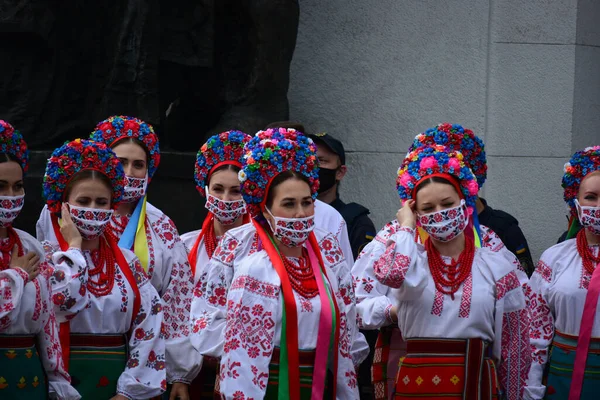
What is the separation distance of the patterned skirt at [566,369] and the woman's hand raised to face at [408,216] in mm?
1087

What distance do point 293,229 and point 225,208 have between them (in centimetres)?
106

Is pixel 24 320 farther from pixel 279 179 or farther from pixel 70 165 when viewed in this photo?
pixel 279 179

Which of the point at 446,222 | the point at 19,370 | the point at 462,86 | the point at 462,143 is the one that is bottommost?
the point at 19,370

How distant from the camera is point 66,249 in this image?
5328 mm

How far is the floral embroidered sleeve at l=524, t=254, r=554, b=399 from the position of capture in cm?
597

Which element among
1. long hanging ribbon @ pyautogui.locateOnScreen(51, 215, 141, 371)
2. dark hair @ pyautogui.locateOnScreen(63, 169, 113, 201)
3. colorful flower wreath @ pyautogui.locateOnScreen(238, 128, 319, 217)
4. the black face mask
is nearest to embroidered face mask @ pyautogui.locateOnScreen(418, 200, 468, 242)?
colorful flower wreath @ pyautogui.locateOnScreen(238, 128, 319, 217)

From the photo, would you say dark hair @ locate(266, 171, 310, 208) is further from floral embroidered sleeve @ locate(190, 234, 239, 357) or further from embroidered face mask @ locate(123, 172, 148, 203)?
embroidered face mask @ locate(123, 172, 148, 203)

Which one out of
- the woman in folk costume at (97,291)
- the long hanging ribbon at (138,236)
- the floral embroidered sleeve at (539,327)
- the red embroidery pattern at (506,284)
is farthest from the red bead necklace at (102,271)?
the floral embroidered sleeve at (539,327)

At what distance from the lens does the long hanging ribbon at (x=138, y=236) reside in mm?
5949

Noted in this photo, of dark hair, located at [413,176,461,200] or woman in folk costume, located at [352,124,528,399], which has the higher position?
dark hair, located at [413,176,461,200]

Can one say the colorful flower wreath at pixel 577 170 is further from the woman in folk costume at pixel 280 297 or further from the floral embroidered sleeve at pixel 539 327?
the woman in folk costume at pixel 280 297

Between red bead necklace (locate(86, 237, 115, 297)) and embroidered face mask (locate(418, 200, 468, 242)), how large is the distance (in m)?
1.42

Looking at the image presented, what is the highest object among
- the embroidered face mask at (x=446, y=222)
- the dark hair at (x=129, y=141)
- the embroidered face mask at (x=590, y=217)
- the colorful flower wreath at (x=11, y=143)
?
the dark hair at (x=129, y=141)

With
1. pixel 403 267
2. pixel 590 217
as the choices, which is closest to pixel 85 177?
pixel 403 267
